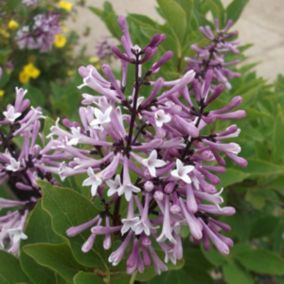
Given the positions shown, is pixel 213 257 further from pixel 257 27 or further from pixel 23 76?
pixel 257 27

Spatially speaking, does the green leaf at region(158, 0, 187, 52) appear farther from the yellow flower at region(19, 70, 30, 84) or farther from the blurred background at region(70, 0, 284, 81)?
the blurred background at region(70, 0, 284, 81)

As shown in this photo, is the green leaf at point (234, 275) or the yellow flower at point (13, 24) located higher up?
the green leaf at point (234, 275)

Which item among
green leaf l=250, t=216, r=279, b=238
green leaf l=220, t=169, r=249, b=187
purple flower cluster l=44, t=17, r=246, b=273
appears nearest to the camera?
purple flower cluster l=44, t=17, r=246, b=273

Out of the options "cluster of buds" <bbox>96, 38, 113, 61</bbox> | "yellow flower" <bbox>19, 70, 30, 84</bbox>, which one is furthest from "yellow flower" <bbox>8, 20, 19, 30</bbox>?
"cluster of buds" <bbox>96, 38, 113, 61</bbox>

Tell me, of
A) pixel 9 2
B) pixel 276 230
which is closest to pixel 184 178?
pixel 276 230

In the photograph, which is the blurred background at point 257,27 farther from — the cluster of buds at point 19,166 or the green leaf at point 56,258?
the green leaf at point 56,258

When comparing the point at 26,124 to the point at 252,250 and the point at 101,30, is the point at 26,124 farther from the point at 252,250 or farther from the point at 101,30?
the point at 101,30

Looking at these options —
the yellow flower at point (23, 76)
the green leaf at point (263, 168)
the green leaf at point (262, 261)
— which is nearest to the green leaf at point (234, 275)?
the green leaf at point (262, 261)
